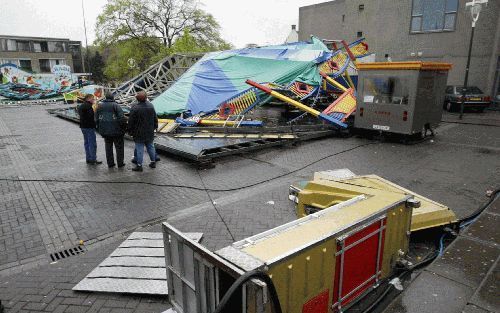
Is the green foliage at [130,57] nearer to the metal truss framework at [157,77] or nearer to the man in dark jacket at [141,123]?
the metal truss framework at [157,77]

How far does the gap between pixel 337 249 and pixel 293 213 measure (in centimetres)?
309

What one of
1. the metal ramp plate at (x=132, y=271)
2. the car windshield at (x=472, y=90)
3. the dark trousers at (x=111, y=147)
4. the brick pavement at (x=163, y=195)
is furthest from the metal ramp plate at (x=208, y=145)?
the car windshield at (x=472, y=90)

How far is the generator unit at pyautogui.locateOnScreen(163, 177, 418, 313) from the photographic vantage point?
2295 mm

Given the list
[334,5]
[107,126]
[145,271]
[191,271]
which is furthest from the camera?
Answer: [334,5]

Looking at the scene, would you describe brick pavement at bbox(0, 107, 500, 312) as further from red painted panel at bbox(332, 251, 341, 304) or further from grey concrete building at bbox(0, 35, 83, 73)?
grey concrete building at bbox(0, 35, 83, 73)

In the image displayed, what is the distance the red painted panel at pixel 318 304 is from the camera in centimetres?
273

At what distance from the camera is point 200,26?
38.6 metres

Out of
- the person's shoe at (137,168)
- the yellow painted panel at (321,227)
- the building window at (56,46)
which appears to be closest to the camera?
the yellow painted panel at (321,227)

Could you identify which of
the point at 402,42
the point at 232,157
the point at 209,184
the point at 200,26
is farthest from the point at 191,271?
the point at 200,26

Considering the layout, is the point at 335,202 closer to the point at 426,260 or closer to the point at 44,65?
the point at 426,260

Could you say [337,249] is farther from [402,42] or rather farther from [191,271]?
[402,42]

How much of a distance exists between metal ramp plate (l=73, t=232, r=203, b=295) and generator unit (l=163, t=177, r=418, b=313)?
1.00 m

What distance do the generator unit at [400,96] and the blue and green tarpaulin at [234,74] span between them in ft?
11.5

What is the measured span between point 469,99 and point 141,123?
19.4 meters
